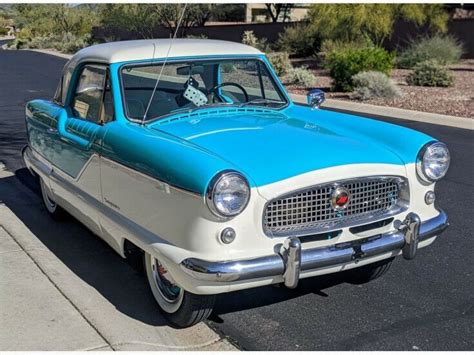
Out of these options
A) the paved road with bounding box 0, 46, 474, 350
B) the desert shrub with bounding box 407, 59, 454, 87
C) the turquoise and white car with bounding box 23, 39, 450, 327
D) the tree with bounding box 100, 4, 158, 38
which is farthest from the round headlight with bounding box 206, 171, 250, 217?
the tree with bounding box 100, 4, 158, 38

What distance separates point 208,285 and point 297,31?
87.6 feet

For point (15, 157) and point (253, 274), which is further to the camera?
point (15, 157)

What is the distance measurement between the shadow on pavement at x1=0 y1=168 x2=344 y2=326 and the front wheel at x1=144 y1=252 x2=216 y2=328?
11 centimetres

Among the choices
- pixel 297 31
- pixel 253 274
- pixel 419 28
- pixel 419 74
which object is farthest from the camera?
pixel 297 31

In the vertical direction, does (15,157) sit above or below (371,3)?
below

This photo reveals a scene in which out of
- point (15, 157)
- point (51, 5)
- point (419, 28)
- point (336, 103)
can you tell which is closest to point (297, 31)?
point (419, 28)

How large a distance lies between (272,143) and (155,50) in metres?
1.43

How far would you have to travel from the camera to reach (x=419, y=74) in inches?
686

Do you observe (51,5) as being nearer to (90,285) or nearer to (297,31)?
(297,31)

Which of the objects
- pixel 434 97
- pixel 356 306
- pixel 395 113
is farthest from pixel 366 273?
pixel 434 97

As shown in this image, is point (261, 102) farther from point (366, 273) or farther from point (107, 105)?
point (366, 273)

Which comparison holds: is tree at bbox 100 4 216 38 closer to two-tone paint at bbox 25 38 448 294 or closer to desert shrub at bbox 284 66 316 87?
desert shrub at bbox 284 66 316 87

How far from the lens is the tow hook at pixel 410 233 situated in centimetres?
373

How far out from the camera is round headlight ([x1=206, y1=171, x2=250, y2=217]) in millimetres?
3174
